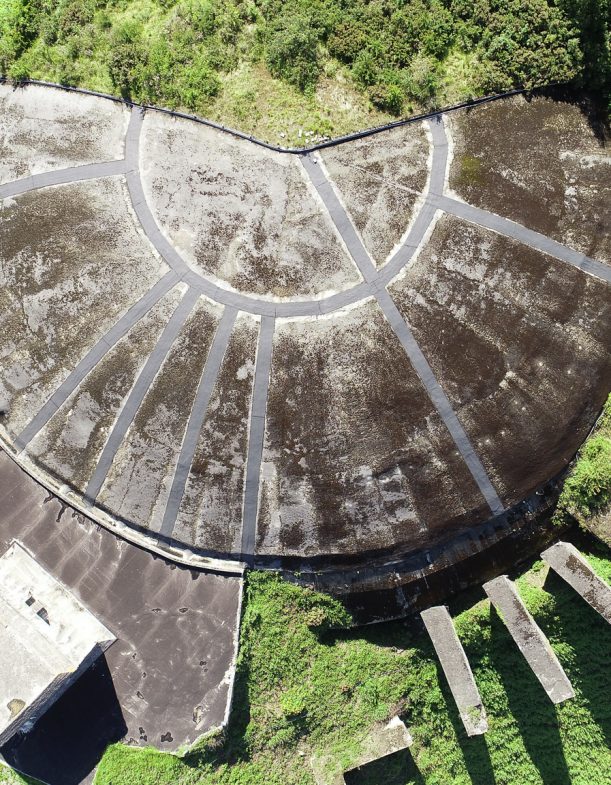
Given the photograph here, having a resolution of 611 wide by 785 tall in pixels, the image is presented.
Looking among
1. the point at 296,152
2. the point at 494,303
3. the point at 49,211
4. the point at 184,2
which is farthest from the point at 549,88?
the point at 49,211

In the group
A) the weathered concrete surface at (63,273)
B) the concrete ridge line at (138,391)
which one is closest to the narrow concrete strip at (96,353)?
the weathered concrete surface at (63,273)

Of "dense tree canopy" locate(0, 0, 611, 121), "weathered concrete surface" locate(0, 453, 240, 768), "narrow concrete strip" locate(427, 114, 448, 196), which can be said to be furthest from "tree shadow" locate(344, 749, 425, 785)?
"dense tree canopy" locate(0, 0, 611, 121)

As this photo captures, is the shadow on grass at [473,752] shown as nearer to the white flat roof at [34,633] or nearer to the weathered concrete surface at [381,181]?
the white flat roof at [34,633]

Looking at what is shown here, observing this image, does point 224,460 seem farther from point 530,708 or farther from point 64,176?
point 530,708

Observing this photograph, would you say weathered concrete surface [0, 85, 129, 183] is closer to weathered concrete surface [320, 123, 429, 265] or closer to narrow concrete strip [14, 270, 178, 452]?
narrow concrete strip [14, 270, 178, 452]

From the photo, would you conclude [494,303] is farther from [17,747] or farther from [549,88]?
[17,747]

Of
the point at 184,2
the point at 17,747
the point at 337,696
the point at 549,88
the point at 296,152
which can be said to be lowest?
the point at 17,747
